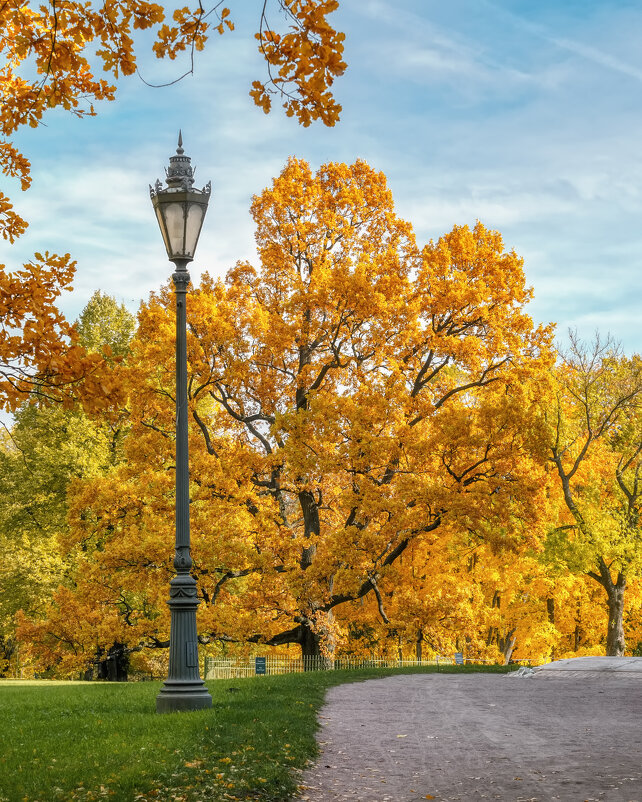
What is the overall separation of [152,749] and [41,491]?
2602 centimetres

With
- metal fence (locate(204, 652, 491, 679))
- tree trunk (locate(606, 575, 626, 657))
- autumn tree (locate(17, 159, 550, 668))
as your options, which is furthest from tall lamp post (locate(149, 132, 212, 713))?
tree trunk (locate(606, 575, 626, 657))

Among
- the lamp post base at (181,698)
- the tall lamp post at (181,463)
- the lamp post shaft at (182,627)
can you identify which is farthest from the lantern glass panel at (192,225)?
the lamp post base at (181,698)

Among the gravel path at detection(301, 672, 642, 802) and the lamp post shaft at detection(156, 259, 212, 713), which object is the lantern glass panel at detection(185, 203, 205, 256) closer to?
the lamp post shaft at detection(156, 259, 212, 713)

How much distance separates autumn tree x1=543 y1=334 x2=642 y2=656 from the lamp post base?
20718 mm

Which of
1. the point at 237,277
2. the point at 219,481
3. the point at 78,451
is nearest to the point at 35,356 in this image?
the point at 219,481

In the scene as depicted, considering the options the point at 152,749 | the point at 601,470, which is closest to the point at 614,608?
the point at 601,470

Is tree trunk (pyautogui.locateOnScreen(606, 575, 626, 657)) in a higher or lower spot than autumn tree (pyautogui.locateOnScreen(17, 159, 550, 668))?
lower

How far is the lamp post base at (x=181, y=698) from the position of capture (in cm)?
915

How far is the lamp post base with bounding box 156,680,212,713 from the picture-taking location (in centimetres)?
915

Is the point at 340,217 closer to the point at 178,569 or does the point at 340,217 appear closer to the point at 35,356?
the point at 178,569

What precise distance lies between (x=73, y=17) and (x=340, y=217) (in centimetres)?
1930

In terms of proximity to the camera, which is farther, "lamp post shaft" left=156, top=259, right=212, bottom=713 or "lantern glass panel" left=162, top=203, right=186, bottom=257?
"lantern glass panel" left=162, top=203, right=186, bottom=257

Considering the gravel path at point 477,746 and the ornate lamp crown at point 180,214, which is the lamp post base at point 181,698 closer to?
the gravel path at point 477,746

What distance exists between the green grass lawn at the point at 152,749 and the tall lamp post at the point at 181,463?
365 mm
